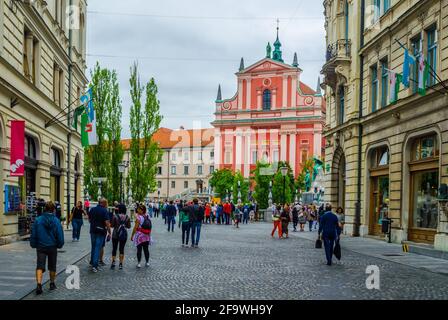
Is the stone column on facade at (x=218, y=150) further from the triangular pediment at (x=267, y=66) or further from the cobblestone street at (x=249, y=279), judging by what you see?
the cobblestone street at (x=249, y=279)

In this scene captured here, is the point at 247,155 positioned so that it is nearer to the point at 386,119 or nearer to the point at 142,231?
the point at 386,119

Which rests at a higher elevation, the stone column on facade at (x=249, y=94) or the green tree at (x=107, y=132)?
the stone column on facade at (x=249, y=94)

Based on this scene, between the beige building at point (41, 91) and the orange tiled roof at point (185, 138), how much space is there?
77316 mm

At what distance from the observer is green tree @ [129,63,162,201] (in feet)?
152

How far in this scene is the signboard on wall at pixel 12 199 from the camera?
64.4 ft

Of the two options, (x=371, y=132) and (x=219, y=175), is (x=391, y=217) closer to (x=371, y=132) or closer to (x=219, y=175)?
(x=371, y=132)

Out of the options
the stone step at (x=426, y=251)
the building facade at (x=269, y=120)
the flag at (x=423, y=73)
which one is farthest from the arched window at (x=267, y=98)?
the flag at (x=423, y=73)

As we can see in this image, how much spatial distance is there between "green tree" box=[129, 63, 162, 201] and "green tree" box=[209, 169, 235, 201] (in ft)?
100

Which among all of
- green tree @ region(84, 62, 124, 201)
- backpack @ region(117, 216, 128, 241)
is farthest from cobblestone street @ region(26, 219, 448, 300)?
green tree @ region(84, 62, 124, 201)

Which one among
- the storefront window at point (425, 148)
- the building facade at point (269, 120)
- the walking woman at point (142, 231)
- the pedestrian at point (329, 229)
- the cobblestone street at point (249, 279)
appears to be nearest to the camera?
the cobblestone street at point (249, 279)

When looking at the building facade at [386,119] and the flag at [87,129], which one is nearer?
the building facade at [386,119]

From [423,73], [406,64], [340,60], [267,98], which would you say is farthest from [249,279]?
[267,98]

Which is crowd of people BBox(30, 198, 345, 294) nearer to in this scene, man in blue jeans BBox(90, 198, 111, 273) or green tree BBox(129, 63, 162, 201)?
man in blue jeans BBox(90, 198, 111, 273)
